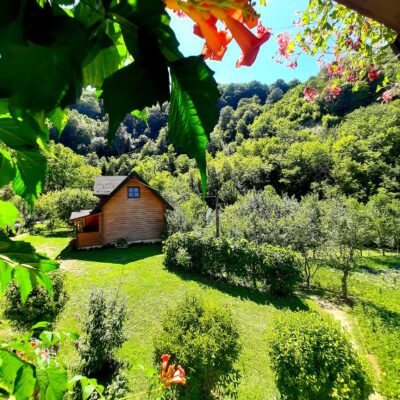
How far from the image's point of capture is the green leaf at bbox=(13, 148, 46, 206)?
1.53 ft

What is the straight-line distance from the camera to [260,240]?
13.9 m

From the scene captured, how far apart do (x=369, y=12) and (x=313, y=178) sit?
46206 millimetres

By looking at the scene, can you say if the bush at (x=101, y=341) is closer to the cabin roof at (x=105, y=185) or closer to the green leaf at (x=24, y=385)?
the green leaf at (x=24, y=385)

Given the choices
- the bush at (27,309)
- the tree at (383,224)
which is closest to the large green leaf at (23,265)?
the bush at (27,309)

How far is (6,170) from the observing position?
0.49m

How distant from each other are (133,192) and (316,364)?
54.1 feet

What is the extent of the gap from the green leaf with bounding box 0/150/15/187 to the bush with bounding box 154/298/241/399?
494 cm

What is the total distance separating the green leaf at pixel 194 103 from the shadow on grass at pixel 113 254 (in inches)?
595

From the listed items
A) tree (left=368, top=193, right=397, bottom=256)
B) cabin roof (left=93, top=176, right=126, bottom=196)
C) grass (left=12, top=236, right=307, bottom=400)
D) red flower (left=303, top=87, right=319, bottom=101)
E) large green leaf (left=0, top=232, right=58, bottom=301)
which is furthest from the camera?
cabin roof (left=93, top=176, right=126, bottom=196)

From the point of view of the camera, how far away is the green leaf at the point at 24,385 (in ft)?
2.38

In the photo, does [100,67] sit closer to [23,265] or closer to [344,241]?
[23,265]

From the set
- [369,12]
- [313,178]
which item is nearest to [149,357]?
[369,12]

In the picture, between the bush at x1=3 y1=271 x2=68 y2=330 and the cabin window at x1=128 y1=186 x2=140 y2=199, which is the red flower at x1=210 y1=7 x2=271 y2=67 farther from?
the cabin window at x1=128 y1=186 x2=140 y2=199

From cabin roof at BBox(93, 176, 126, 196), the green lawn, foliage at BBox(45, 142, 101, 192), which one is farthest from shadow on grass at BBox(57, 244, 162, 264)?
foliage at BBox(45, 142, 101, 192)
